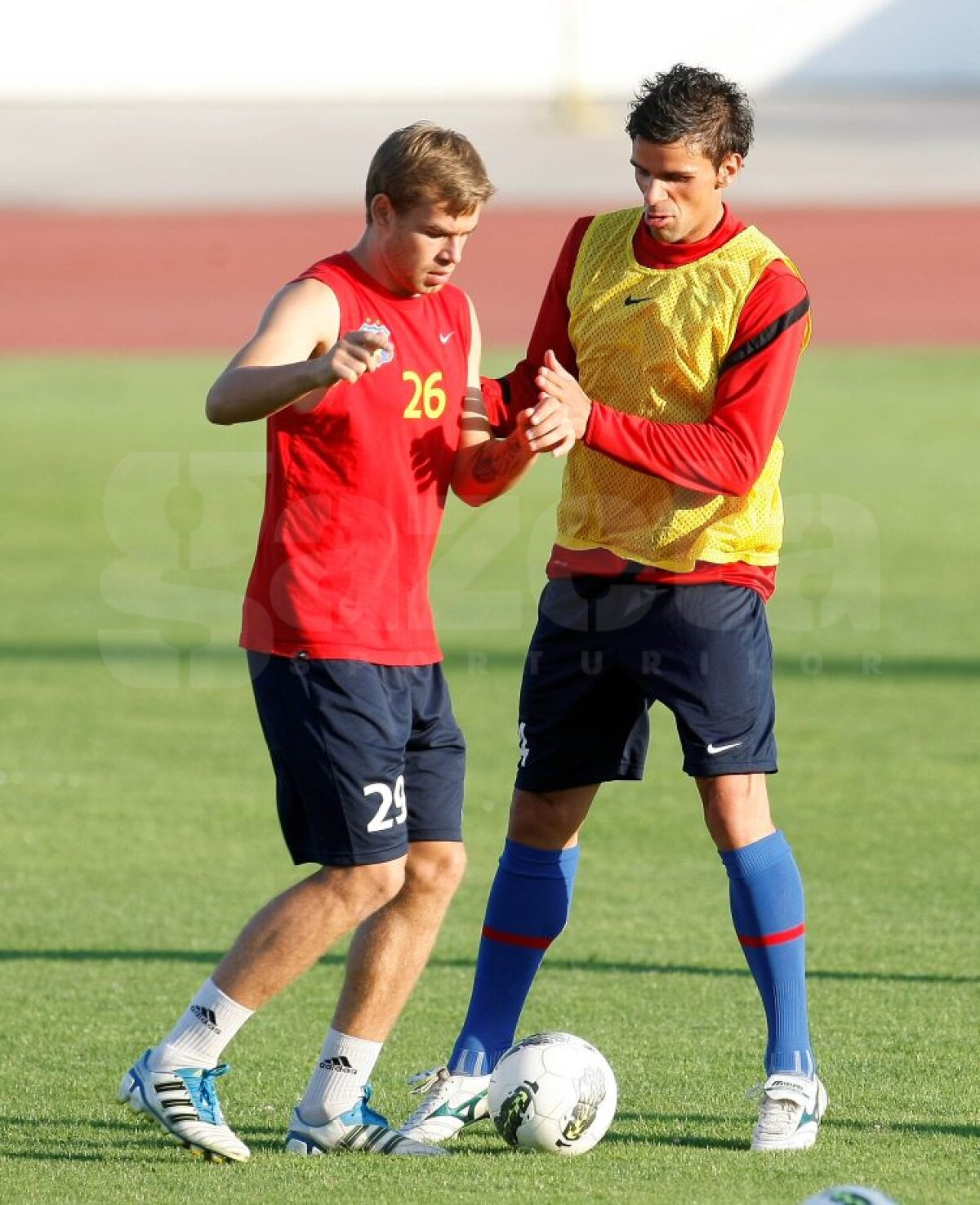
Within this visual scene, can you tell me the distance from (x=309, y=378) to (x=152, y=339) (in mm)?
23169

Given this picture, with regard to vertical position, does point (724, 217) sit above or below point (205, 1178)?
above

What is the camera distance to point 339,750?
4.23 meters

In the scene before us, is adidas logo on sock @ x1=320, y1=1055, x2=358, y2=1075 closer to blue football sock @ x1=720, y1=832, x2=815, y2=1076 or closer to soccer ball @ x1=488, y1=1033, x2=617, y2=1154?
soccer ball @ x1=488, y1=1033, x2=617, y2=1154

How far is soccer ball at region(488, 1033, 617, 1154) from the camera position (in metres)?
4.34

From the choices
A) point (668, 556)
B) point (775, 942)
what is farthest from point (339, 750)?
point (775, 942)

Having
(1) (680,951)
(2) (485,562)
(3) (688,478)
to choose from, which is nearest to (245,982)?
(3) (688,478)

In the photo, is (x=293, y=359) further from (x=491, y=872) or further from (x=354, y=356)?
(x=491, y=872)

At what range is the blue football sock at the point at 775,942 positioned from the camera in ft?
14.6

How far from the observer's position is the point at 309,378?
13.0 feet

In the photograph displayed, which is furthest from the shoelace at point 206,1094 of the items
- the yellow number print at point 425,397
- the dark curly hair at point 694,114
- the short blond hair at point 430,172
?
the dark curly hair at point 694,114

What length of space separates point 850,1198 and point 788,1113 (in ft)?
2.65

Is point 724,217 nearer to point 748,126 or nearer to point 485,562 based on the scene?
point 748,126

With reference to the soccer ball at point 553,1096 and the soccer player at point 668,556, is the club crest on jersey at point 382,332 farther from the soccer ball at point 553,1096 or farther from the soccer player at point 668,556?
the soccer ball at point 553,1096

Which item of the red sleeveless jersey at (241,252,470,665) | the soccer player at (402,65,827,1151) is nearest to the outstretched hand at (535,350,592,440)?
the soccer player at (402,65,827,1151)
